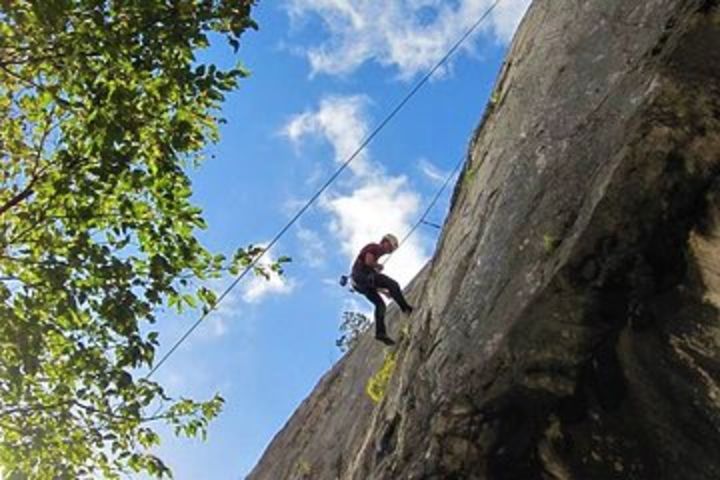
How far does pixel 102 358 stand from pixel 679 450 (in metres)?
6.41

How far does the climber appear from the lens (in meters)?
13.5

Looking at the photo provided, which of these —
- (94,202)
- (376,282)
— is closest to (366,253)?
(376,282)

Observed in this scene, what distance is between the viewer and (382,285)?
1359 centimetres

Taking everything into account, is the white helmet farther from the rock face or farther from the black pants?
the rock face

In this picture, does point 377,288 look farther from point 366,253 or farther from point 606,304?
point 606,304

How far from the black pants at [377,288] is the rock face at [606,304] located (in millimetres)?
6354

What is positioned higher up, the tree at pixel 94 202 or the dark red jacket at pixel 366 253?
the dark red jacket at pixel 366 253

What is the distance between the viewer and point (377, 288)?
13.6 m

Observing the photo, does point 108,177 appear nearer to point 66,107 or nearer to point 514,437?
point 66,107

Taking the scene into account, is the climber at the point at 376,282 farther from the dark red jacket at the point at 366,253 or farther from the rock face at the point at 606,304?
the rock face at the point at 606,304

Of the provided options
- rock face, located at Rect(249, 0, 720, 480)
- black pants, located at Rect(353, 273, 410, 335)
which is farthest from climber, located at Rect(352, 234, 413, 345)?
rock face, located at Rect(249, 0, 720, 480)

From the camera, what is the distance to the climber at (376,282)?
13547 millimetres

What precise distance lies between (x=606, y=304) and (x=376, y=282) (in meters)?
7.73

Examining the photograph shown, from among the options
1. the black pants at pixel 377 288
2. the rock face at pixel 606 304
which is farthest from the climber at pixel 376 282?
the rock face at pixel 606 304
